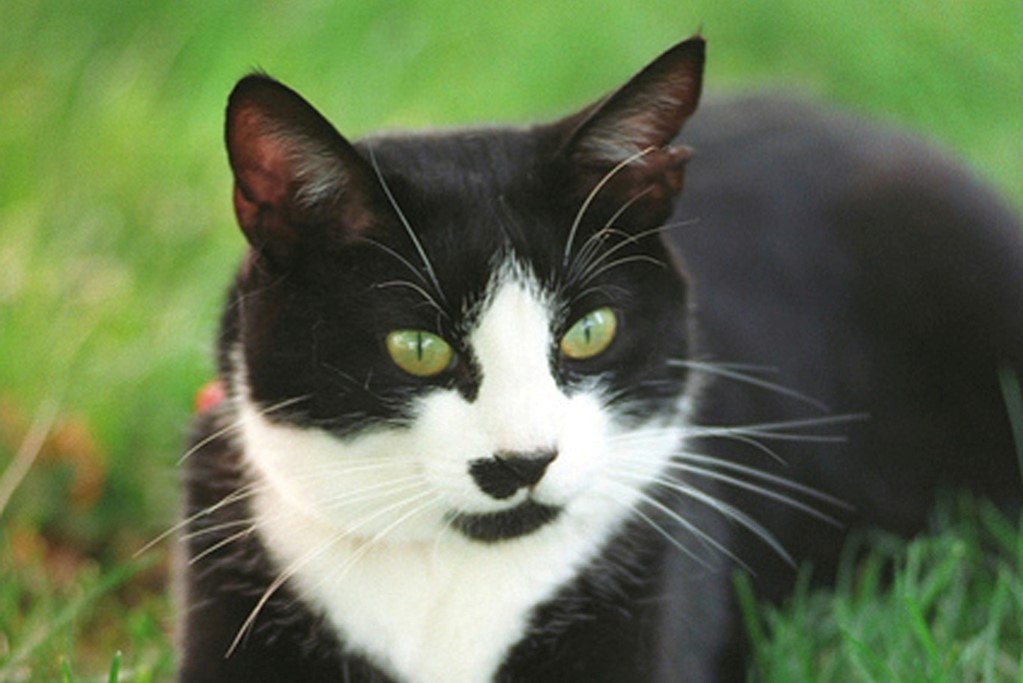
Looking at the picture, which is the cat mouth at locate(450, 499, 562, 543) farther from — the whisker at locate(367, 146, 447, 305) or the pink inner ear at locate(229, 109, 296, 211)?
the pink inner ear at locate(229, 109, 296, 211)

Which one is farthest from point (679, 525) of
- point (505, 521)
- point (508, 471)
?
point (508, 471)

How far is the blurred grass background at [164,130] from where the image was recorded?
8.66 ft

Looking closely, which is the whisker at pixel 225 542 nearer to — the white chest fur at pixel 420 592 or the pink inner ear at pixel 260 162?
the white chest fur at pixel 420 592

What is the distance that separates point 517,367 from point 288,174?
31cm

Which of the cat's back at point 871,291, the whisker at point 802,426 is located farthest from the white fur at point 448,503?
the cat's back at point 871,291

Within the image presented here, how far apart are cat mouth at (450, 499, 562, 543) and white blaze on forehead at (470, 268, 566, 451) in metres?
0.12

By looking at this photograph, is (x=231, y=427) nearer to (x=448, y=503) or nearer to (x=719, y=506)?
(x=448, y=503)

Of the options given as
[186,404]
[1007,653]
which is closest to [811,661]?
[1007,653]

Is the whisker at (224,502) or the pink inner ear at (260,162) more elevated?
the pink inner ear at (260,162)

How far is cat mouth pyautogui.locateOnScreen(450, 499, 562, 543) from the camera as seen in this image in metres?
1.75

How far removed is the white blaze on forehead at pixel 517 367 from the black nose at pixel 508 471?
11mm

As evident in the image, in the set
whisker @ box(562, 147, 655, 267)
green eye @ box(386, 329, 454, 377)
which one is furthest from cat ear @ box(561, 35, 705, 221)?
green eye @ box(386, 329, 454, 377)

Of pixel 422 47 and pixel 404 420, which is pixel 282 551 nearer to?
pixel 404 420

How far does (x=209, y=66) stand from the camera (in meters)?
3.87
